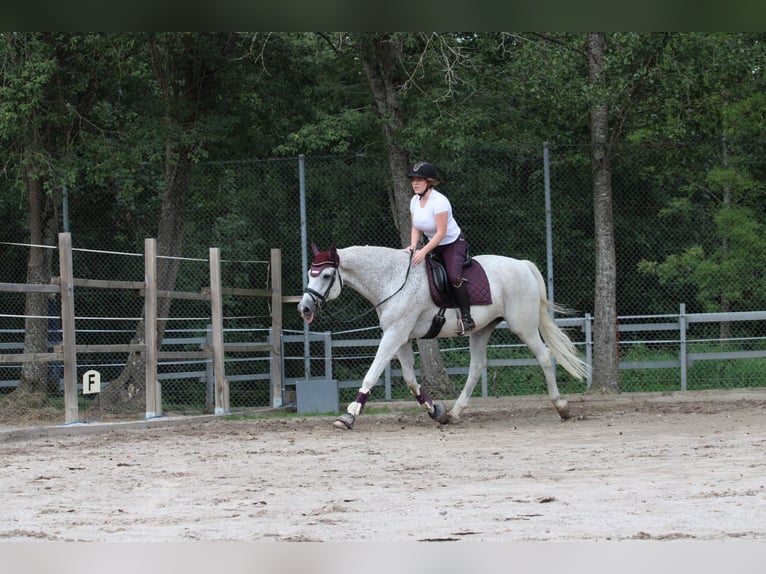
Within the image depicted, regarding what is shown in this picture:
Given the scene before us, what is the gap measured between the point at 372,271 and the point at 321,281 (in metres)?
0.52

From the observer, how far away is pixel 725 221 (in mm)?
15000

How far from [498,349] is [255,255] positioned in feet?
12.5

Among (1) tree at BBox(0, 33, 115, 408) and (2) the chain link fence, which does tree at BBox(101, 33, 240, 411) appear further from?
(1) tree at BBox(0, 33, 115, 408)

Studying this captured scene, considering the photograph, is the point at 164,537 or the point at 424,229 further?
the point at 424,229

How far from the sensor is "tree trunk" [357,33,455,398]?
1348 cm

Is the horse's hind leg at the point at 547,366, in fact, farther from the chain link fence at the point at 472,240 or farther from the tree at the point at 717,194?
the tree at the point at 717,194

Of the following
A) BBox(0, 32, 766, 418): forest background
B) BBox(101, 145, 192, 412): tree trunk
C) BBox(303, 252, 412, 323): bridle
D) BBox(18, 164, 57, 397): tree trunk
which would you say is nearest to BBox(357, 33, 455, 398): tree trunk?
BBox(0, 32, 766, 418): forest background

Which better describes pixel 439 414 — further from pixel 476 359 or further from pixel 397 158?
pixel 397 158

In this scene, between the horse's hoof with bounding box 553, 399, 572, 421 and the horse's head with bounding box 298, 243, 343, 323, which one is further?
the horse's hoof with bounding box 553, 399, 572, 421

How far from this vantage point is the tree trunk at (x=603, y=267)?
13.3m

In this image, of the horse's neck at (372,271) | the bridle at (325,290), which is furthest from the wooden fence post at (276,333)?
the bridle at (325,290)

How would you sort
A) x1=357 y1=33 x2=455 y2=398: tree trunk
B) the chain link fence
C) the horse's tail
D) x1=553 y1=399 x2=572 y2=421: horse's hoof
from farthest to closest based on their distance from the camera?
the chain link fence → x1=357 y1=33 x2=455 y2=398: tree trunk → the horse's tail → x1=553 y1=399 x2=572 y2=421: horse's hoof

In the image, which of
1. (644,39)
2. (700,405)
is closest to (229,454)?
(700,405)

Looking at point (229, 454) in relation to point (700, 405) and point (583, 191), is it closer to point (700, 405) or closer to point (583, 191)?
point (700, 405)
